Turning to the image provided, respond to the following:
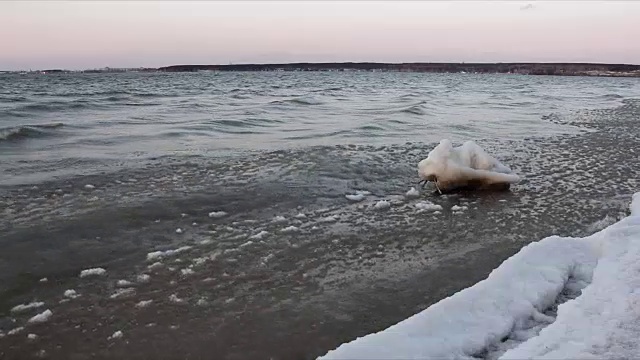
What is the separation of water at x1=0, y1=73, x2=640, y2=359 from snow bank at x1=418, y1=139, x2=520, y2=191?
0.24m

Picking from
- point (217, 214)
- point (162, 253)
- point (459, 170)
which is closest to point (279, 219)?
point (217, 214)

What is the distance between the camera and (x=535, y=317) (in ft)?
12.0

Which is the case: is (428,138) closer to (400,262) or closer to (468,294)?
(400,262)

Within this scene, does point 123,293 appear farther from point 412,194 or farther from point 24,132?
point 24,132

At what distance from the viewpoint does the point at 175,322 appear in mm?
3912

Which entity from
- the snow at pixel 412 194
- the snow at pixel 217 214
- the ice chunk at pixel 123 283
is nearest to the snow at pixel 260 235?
the snow at pixel 217 214

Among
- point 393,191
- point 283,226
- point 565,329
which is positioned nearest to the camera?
point 565,329

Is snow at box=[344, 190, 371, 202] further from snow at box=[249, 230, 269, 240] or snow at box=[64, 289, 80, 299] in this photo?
snow at box=[64, 289, 80, 299]

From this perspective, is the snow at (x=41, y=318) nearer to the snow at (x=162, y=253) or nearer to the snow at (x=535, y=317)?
the snow at (x=162, y=253)

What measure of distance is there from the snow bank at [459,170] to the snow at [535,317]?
2996mm

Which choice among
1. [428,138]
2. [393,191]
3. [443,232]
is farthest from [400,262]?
[428,138]

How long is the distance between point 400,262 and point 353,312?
1.18 metres

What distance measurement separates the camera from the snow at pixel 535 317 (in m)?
3.08

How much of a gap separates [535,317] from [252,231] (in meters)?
3.26
